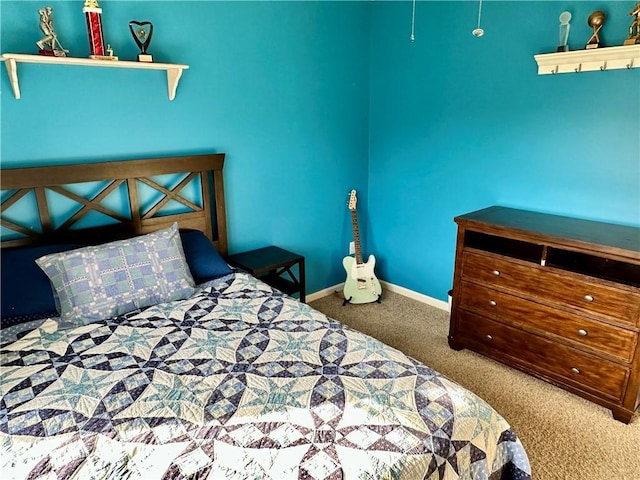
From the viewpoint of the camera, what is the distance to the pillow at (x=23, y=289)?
1.88 metres

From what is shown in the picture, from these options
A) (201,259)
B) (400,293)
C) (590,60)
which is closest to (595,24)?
(590,60)

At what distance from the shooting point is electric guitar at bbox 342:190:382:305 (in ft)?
11.1

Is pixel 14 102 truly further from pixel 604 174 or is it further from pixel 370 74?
pixel 604 174

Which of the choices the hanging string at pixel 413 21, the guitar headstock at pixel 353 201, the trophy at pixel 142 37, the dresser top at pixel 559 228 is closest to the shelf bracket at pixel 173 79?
the trophy at pixel 142 37

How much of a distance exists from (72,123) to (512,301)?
8.11ft

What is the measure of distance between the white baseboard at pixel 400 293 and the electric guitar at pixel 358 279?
23cm

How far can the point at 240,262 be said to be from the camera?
283 centimetres

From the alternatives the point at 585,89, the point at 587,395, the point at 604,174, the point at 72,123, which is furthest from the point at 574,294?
the point at 72,123

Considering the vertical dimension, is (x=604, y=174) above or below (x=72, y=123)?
below

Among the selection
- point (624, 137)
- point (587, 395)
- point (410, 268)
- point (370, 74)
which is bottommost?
point (587, 395)

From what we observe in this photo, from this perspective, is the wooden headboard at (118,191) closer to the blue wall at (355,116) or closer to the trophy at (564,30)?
the blue wall at (355,116)

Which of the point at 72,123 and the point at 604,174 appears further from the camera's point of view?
the point at 604,174

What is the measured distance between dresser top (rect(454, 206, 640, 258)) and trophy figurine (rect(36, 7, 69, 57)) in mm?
2189

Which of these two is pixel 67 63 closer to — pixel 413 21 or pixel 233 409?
pixel 233 409
